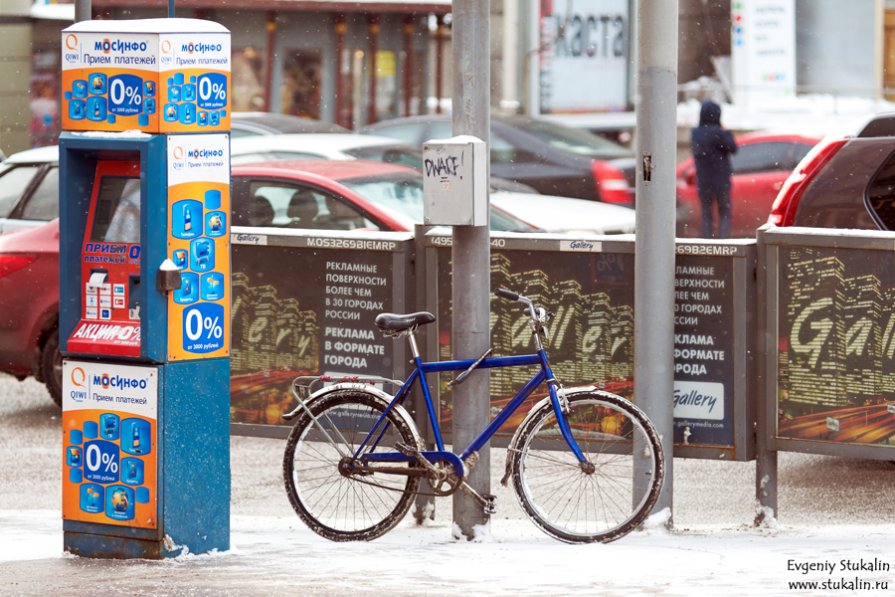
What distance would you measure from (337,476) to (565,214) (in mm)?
6456

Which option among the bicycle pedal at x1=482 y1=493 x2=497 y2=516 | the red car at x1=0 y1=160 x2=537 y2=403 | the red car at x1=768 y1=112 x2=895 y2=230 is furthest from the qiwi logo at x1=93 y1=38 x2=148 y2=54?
the red car at x1=0 y1=160 x2=537 y2=403

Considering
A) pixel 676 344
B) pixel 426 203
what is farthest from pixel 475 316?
pixel 676 344

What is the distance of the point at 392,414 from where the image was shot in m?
7.21

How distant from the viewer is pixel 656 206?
732 centimetres

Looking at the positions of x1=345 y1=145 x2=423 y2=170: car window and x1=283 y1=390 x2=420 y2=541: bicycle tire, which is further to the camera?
x1=345 y1=145 x2=423 y2=170: car window

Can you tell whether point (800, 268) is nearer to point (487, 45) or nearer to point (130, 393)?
point (487, 45)

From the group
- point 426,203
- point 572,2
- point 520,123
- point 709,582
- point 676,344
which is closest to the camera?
point 709,582

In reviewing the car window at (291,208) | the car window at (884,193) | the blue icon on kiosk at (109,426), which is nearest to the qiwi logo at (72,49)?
the blue icon on kiosk at (109,426)

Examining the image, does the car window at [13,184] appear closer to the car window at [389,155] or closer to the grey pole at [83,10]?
the grey pole at [83,10]

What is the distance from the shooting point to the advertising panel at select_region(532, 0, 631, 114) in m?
29.8

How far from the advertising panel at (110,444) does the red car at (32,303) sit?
14.6 ft

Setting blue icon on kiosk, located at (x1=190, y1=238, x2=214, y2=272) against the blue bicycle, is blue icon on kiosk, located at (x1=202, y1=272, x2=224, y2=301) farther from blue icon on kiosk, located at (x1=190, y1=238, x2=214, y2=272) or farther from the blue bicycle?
the blue bicycle

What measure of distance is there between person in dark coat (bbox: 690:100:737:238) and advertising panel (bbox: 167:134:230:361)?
40.8 feet

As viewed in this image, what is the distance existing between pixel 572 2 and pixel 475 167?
23.4 meters
